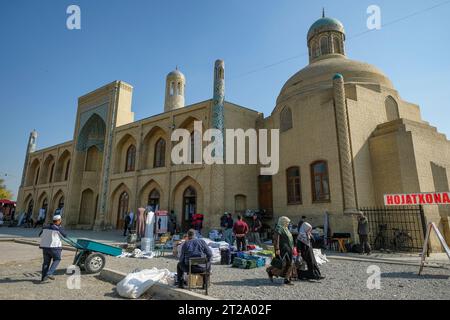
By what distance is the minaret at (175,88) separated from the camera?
2839 centimetres

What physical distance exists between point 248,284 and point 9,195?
73.5 metres

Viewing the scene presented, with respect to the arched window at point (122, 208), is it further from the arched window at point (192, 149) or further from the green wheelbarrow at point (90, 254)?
the green wheelbarrow at point (90, 254)

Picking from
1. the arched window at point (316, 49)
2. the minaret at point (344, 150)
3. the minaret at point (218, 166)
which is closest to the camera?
the minaret at point (344, 150)

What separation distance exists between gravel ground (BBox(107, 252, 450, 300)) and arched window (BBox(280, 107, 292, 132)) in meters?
9.50

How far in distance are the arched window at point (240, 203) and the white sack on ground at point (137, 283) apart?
11.0 metres

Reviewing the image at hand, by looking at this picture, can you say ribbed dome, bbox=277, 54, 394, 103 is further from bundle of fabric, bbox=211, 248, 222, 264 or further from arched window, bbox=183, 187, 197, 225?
bundle of fabric, bbox=211, 248, 222, 264

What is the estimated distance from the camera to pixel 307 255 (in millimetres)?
6379

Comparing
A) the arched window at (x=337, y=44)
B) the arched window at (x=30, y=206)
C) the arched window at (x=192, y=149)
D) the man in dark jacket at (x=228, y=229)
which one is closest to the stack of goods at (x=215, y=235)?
the man in dark jacket at (x=228, y=229)

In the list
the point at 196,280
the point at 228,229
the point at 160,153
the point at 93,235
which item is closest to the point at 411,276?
the point at 196,280

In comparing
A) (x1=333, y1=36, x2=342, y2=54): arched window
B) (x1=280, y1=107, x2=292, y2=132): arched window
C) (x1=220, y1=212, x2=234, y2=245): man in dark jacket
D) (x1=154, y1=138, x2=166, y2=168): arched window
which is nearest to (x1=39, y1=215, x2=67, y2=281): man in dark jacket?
(x1=220, y1=212, x2=234, y2=245): man in dark jacket
